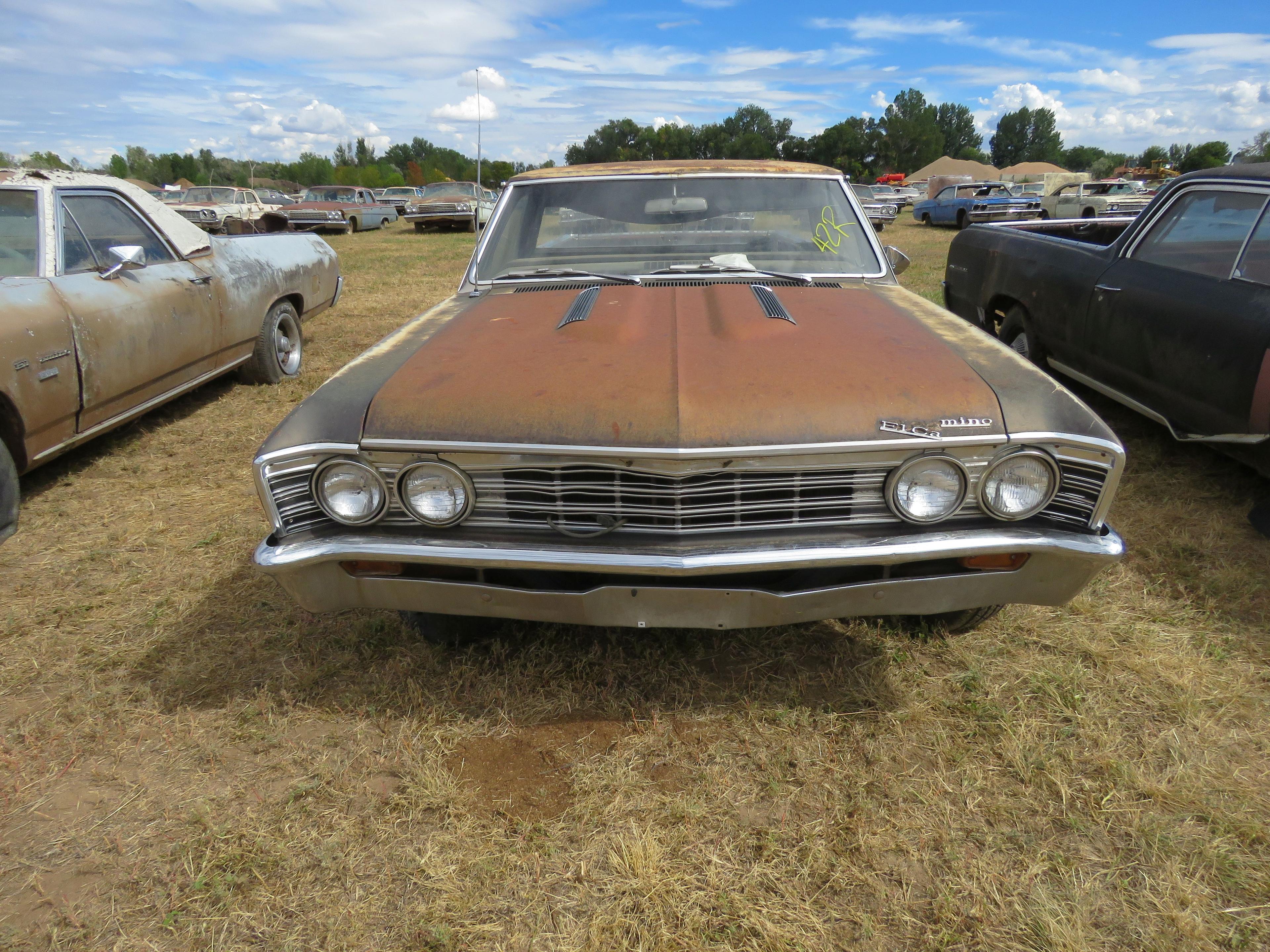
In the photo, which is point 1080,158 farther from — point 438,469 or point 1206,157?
point 438,469

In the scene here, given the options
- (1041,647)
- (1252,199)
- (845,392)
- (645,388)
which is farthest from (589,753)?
(1252,199)

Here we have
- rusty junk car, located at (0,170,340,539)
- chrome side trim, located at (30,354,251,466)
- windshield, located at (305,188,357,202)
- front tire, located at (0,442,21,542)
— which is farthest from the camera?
windshield, located at (305,188,357,202)

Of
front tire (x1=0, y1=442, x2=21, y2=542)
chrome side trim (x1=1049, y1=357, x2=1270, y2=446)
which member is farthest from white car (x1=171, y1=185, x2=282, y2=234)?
chrome side trim (x1=1049, y1=357, x2=1270, y2=446)

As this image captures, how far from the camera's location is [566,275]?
3117mm

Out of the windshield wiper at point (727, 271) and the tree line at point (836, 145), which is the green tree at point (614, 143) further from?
the windshield wiper at point (727, 271)

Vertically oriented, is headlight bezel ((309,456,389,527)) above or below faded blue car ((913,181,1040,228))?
below

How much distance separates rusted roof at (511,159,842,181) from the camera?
335 centimetres

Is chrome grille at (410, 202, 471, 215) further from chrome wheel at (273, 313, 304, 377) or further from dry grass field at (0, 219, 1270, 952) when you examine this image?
dry grass field at (0, 219, 1270, 952)

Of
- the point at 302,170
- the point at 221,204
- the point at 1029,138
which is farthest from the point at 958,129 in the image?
the point at 221,204

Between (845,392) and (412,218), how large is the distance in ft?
73.0

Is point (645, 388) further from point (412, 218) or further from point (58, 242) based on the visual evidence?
point (412, 218)

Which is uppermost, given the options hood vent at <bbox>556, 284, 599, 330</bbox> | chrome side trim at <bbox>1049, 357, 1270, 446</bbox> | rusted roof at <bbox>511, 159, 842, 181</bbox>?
rusted roof at <bbox>511, 159, 842, 181</bbox>

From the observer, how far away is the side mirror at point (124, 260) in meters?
4.08

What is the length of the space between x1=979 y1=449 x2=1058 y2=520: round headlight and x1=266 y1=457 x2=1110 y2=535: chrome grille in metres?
0.03
